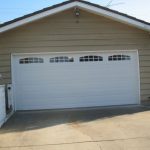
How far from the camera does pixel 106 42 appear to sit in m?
13.4

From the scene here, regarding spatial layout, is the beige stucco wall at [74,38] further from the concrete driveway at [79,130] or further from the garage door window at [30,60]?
the concrete driveway at [79,130]

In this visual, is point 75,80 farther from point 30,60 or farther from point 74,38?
point 30,60

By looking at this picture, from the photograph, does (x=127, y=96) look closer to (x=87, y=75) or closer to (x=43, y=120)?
(x=87, y=75)

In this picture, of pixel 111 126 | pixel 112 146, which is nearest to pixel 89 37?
pixel 111 126

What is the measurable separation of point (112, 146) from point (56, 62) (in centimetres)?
674

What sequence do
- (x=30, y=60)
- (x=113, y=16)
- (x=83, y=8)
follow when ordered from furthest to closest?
(x=30, y=60) → (x=83, y=8) → (x=113, y=16)

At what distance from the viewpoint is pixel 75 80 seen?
43.5ft

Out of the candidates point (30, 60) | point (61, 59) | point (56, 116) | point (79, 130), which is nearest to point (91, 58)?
point (61, 59)

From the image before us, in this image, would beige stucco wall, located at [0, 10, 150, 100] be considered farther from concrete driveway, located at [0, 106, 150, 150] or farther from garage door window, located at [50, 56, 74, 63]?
concrete driveway, located at [0, 106, 150, 150]

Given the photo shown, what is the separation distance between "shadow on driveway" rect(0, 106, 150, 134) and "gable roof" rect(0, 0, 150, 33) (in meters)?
3.16

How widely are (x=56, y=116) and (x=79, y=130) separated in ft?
8.98

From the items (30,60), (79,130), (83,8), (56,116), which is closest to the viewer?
(79,130)

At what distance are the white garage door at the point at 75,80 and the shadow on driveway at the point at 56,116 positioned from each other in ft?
1.97

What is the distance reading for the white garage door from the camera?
13.1 m
